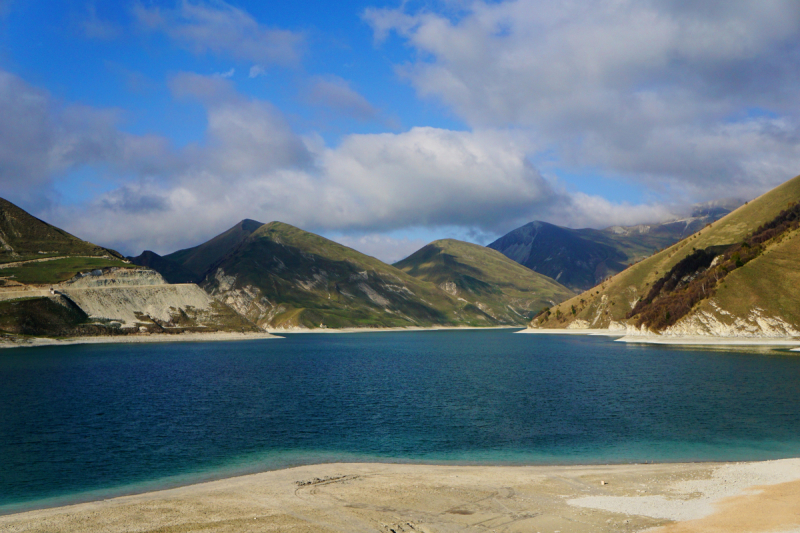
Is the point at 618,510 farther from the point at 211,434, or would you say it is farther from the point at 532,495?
the point at 211,434

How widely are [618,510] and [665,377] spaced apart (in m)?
67.6

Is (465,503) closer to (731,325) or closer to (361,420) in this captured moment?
(361,420)

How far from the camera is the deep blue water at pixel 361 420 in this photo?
40000 millimetres

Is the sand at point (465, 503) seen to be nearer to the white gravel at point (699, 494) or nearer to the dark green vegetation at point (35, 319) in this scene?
the white gravel at point (699, 494)

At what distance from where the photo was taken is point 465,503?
1140 inches

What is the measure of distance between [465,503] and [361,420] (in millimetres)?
28034

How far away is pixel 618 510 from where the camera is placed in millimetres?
27203

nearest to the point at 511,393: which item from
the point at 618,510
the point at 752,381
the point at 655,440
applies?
the point at 655,440

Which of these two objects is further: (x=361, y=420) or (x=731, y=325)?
(x=731, y=325)

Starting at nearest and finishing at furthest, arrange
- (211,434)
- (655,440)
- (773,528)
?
(773,528) → (655,440) → (211,434)

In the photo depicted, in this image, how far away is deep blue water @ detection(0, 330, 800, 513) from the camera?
4000 centimetres

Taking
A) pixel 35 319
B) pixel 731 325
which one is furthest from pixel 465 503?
pixel 35 319

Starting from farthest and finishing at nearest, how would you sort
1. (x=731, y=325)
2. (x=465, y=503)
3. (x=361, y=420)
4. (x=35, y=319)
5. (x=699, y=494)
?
(x=35, y=319) < (x=731, y=325) < (x=361, y=420) < (x=699, y=494) < (x=465, y=503)

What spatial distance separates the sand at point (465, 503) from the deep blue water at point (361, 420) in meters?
4.75
